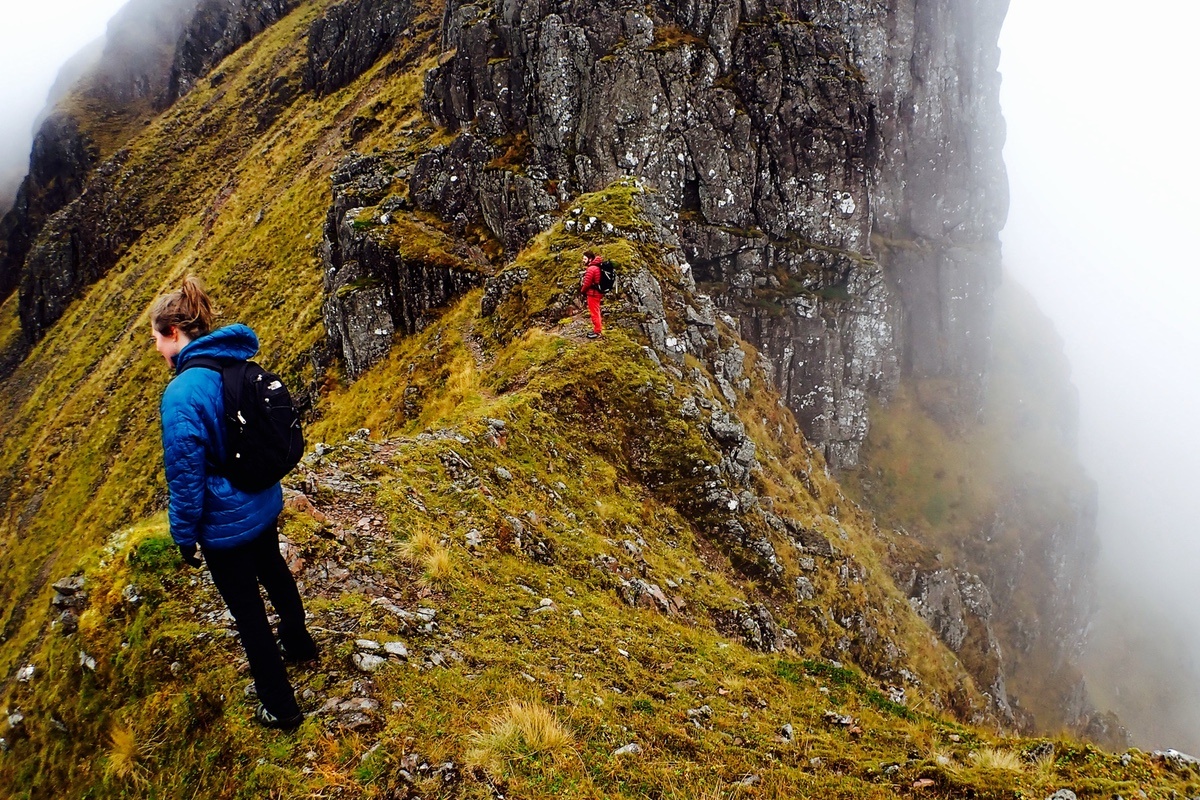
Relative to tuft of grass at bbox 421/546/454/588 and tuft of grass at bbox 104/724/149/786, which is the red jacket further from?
tuft of grass at bbox 104/724/149/786

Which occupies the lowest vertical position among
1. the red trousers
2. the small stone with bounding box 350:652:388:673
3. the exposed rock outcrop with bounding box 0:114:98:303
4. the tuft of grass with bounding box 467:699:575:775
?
the tuft of grass with bounding box 467:699:575:775

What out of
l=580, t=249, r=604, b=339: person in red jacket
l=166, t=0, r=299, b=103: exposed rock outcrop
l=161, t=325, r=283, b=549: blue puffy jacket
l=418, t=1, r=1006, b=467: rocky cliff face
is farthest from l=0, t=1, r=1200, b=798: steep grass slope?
l=166, t=0, r=299, b=103: exposed rock outcrop

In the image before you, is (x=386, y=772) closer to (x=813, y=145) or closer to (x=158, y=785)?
(x=158, y=785)

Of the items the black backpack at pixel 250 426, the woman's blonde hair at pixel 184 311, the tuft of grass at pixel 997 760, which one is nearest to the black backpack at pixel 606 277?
the woman's blonde hair at pixel 184 311

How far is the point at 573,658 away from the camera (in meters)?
7.94

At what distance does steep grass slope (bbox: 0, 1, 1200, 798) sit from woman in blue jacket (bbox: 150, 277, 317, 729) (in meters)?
0.95

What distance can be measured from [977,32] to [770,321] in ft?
168

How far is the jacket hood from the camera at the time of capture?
513 centimetres

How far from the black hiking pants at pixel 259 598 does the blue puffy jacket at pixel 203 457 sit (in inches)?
7.4

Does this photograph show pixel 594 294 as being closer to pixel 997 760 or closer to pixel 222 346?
pixel 222 346

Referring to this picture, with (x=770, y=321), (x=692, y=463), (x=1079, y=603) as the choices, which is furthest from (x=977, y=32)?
(x=692, y=463)

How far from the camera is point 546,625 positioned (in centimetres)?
864

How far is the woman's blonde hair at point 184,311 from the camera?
520 centimetres

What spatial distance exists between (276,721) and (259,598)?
47.8 inches
